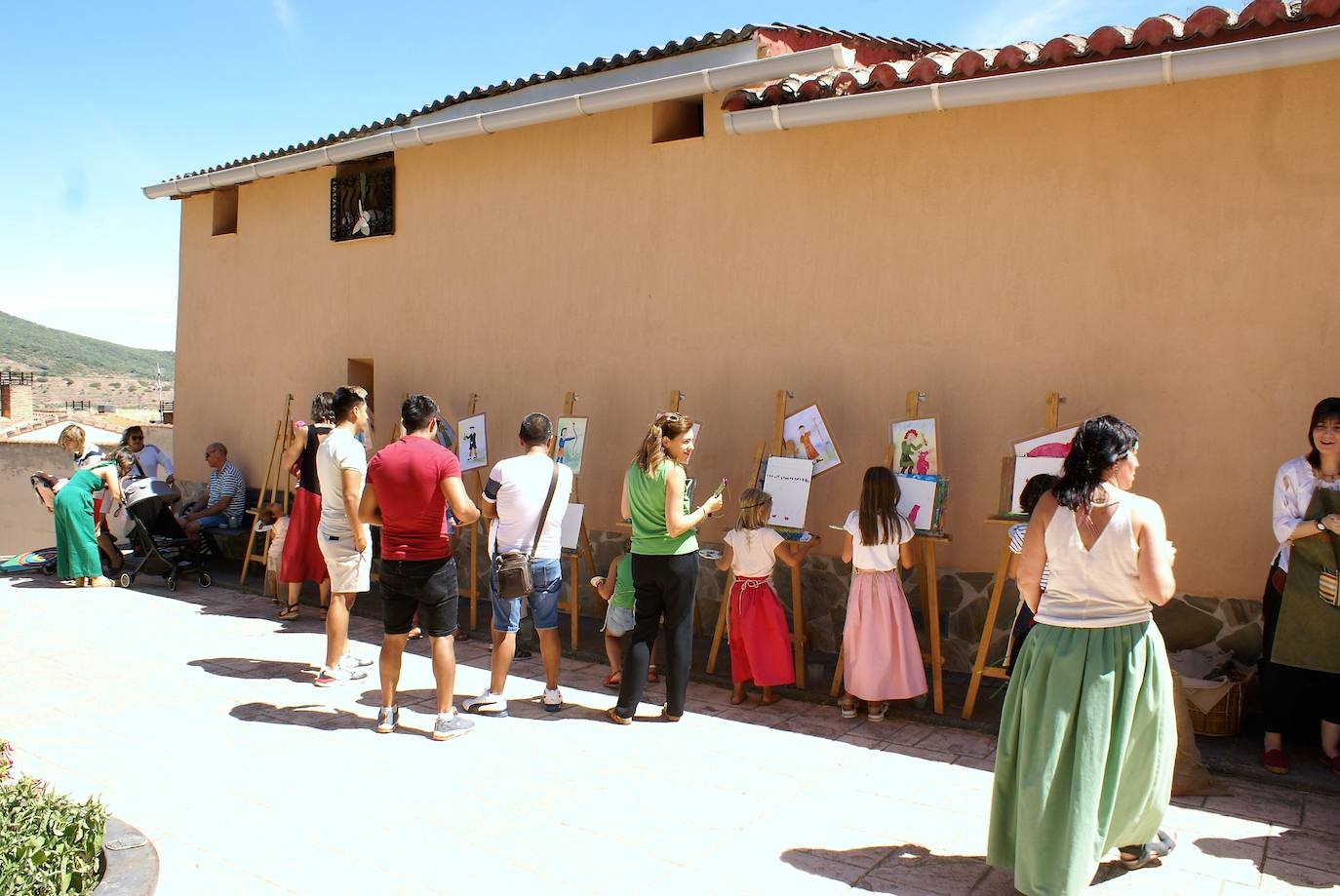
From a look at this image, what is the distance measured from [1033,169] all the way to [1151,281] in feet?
3.35

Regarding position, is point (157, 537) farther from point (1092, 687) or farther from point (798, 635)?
point (1092, 687)

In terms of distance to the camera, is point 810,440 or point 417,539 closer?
point 417,539

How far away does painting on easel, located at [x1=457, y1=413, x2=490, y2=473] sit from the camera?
925cm

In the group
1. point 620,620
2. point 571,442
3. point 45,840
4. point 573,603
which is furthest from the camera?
point 571,442

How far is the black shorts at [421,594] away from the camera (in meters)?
5.77

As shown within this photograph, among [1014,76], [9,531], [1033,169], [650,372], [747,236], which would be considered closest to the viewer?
[1014,76]

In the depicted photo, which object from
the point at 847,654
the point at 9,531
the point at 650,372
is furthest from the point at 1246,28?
the point at 9,531

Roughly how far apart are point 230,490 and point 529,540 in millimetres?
6883

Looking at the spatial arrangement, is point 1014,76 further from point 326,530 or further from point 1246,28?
point 326,530

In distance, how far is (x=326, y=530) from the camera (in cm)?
692

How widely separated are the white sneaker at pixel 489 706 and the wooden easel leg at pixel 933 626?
8.35ft

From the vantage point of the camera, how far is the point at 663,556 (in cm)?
595

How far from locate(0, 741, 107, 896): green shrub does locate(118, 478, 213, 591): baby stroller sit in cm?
696

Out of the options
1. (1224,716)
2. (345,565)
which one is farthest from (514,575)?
(1224,716)
